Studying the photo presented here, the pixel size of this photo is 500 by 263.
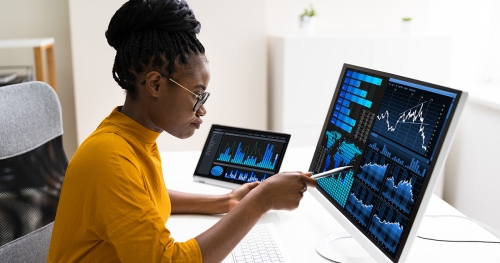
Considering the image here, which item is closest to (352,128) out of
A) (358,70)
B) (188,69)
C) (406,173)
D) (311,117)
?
(358,70)

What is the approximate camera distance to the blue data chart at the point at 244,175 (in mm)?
1738

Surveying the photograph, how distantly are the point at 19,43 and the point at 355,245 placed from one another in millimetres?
2462

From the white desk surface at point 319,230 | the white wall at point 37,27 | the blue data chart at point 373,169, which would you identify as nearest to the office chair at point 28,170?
the white desk surface at point 319,230

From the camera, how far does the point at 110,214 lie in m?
1.02

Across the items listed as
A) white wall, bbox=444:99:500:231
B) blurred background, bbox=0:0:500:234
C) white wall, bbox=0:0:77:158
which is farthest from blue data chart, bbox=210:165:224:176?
white wall, bbox=0:0:77:158

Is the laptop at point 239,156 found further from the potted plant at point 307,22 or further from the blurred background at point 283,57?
the potted plant at point 307,22

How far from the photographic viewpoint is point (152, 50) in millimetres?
1132

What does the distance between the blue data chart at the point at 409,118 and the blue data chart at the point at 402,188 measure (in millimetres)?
54

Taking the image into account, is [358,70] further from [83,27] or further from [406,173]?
[83,27]

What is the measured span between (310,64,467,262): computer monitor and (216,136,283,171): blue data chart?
11.3 inches

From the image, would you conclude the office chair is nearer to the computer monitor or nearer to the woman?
the woman

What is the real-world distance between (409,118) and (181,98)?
1.60ft

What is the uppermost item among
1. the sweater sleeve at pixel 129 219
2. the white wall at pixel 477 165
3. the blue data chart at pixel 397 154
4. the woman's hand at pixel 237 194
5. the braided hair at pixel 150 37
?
the braided hair at pixel 150 37

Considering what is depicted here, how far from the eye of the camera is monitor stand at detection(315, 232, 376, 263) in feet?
4.17
